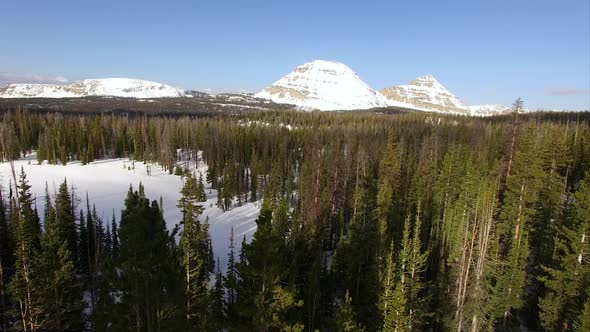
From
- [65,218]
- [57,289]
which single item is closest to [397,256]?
[57,289]

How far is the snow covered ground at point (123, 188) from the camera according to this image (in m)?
69.4

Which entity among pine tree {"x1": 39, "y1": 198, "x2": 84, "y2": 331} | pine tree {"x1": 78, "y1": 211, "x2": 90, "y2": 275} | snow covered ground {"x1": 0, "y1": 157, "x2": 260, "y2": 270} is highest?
pine tree {"x1": 39, "y1": 198, "x2": 84, "y2": 331}

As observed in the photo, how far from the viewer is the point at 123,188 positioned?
294ft

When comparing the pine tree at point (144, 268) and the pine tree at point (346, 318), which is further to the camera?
the pine tree at point (346, 318)

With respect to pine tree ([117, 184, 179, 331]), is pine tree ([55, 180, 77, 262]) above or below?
below

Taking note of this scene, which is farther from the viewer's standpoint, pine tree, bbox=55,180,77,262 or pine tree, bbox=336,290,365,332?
pine tree, bbox=55,180,77,262

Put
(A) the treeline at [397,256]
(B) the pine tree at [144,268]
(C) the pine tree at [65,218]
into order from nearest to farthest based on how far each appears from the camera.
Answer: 1. (B) the pine tree at [144,268]
2. (A) the treeline at [397,256]
3. (C) the pine tree at [65,218]

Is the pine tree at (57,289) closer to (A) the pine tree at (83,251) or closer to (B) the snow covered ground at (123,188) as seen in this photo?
(A) the pine tree at (83,251)

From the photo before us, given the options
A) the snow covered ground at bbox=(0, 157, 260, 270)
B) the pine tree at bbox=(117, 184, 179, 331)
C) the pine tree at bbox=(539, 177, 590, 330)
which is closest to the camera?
the pine tree at bbox=(117, 184, 179, 331)

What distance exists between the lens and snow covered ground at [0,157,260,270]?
6944 centimetres

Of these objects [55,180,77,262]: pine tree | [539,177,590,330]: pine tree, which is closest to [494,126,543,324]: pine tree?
[539,177,590,330]: pine tree

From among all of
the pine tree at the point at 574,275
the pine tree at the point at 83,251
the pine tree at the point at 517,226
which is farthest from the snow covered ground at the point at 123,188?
the pine tree at the point at 574,275

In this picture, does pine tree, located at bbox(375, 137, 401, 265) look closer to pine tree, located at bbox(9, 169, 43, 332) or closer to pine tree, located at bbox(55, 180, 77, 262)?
pine tree, located at bbox(9, 169, 43, 332)

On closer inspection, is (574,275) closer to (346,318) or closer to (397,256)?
(397,256)
